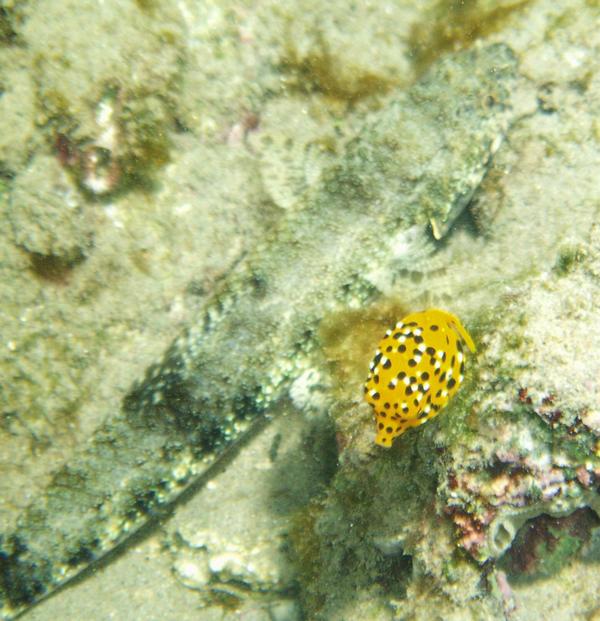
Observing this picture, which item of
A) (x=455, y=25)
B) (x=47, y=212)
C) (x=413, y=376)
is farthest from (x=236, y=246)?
(x=455, y=25)

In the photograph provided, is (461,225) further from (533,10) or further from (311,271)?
(533,10)

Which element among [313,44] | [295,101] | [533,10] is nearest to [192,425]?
[295,101]

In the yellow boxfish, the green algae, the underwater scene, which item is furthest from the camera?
the green algae

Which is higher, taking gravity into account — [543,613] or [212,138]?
[212,138]

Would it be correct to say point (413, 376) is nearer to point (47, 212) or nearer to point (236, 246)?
point (236, 246)

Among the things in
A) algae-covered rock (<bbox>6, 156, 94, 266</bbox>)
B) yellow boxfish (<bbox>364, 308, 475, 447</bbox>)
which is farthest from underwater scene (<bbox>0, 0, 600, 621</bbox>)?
yellow boxfish (<bbox>364, 308, 475, 447</bbox>)

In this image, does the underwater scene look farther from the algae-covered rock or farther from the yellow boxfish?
the yellow boxfish
